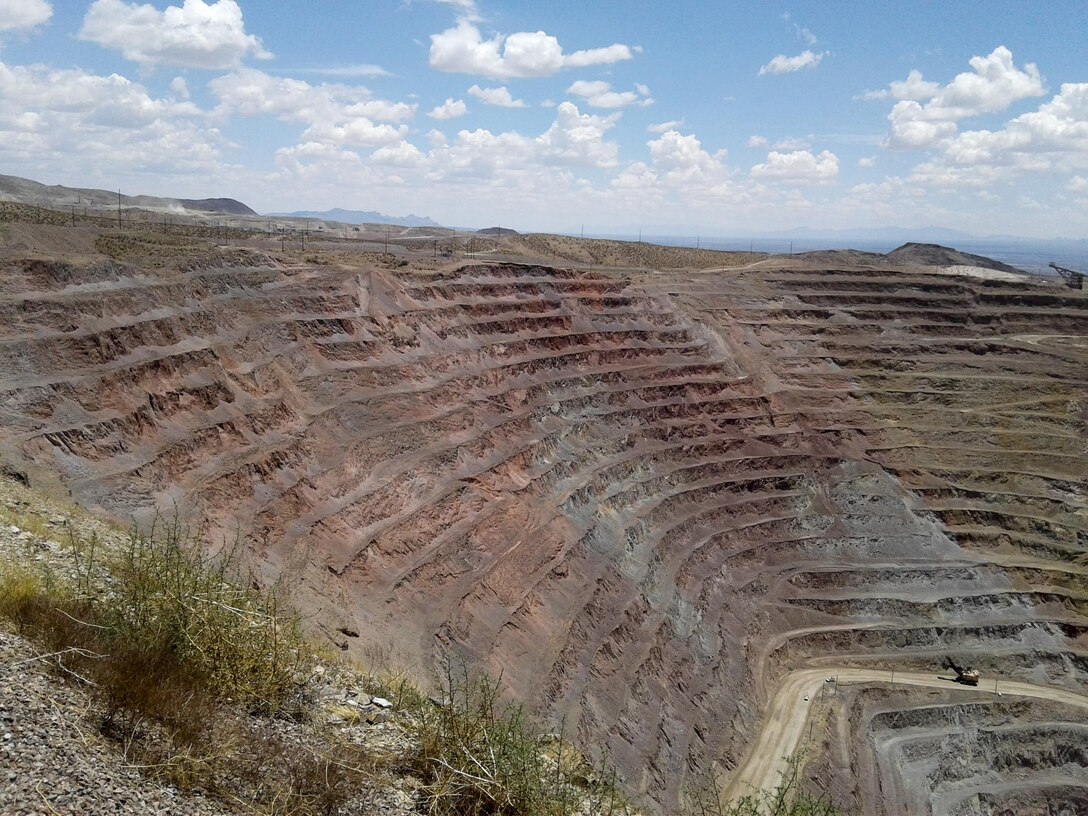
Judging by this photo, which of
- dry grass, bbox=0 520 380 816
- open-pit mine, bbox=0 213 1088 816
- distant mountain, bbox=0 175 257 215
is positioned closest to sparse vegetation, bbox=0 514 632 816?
dry grass, bbox=0 520 380 816

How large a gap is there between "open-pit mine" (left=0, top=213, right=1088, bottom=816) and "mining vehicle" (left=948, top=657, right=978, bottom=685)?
0.99ft

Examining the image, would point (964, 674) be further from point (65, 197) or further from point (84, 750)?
point (65, 197)

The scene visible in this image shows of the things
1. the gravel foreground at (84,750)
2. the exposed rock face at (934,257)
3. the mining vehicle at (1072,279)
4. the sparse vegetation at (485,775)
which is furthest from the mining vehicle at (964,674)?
the exposed rock face at (934,257)

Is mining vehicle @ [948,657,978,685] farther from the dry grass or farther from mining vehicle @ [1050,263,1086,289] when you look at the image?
mining vehicle @ [1050,263,1086,289]

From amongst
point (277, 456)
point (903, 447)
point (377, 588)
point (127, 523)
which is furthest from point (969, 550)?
point (127, 523)

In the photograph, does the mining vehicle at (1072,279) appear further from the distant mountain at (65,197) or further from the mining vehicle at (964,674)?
the distant mountain at (65,197)

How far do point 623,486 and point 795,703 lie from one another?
13.5 metres

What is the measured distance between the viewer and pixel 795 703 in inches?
1331

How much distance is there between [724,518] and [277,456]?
86.1 feet

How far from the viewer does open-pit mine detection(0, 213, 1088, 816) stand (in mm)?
24969

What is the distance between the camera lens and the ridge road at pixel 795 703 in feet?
95.5

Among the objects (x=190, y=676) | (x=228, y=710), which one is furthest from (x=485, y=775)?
(x=190, y=676)

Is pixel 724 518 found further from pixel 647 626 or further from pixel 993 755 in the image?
pixel 993 755

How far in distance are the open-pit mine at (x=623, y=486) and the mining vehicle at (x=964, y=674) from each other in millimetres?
301
